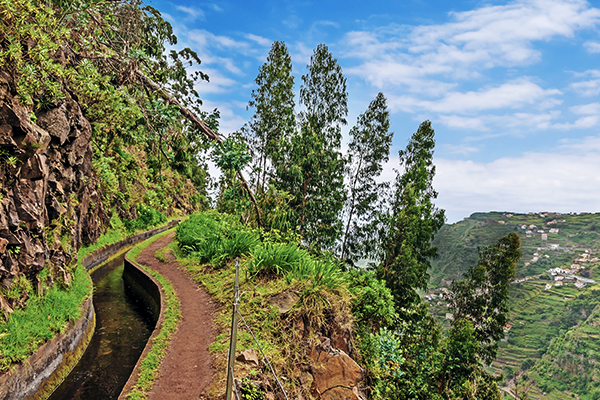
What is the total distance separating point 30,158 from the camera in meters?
6.41

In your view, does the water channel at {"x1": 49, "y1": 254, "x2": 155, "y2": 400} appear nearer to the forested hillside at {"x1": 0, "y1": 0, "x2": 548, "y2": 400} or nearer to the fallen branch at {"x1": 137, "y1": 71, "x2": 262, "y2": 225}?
the forested hillside at {"x1": 0, "y1": 0, "x2": 548, "y2": 400}

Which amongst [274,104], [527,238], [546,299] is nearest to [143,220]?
[274,104]

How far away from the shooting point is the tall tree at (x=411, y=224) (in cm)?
2003

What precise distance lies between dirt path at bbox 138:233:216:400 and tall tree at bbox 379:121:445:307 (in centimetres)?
1372

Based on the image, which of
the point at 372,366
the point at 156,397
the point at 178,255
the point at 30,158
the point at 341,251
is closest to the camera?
the point at 156,397

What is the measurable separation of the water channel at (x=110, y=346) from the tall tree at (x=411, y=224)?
14.4m

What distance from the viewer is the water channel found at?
624 cm

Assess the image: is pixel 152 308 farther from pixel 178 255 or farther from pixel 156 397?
pixel 156 397

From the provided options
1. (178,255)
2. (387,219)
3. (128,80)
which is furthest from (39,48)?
(387,219)

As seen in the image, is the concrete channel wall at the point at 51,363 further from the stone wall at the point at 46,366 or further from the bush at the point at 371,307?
the bush at the point at 371,307

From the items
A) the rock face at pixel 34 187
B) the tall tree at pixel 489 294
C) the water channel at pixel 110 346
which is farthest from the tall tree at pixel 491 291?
the rock face at pixel 34 187

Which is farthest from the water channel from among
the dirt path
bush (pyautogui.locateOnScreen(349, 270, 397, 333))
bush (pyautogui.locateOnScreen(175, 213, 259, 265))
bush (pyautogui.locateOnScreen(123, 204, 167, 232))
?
bush (pyautogui.locateOnScreen(123, 204, 167, 232))

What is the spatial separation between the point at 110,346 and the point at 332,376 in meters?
5.43

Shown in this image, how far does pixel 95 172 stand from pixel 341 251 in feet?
51.9
